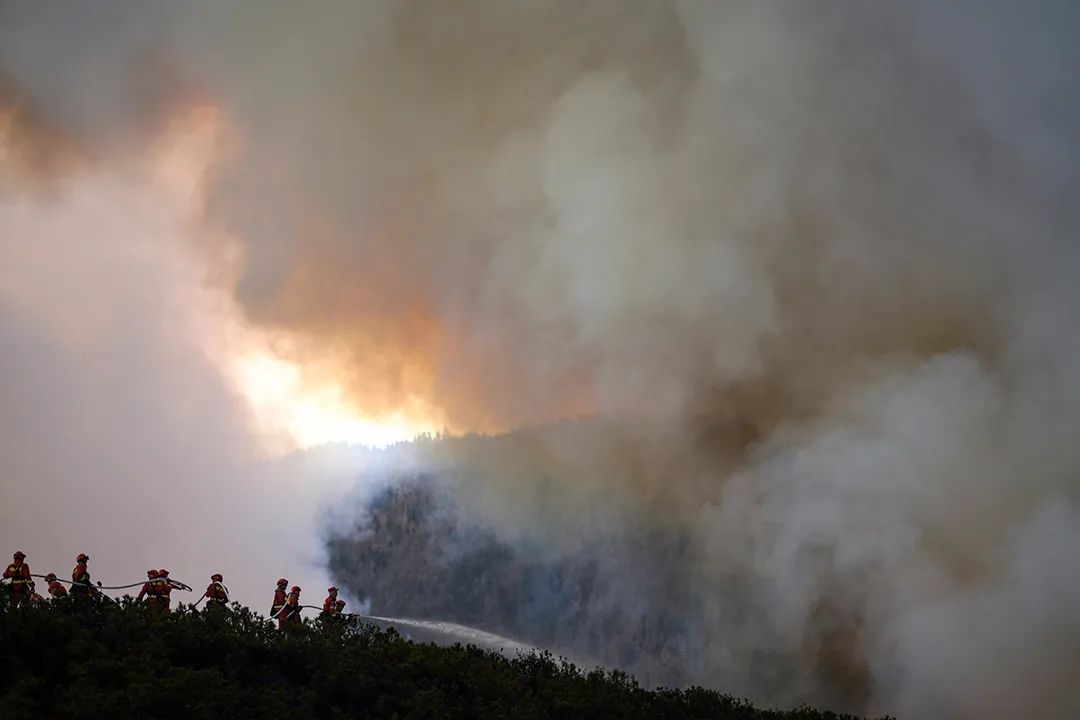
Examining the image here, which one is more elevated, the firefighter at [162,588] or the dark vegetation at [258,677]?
the firefighter at [162,588]

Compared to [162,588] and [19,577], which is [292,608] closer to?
[162,588]

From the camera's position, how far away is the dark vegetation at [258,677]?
84.4ft

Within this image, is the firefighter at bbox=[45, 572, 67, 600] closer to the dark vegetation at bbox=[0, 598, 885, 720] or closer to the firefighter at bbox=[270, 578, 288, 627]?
the dark vegetation at bbox=[0, 598, 885, 720]

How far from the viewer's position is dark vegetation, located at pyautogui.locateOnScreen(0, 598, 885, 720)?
1013 inches

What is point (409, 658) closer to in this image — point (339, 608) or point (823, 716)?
point (339, 608)

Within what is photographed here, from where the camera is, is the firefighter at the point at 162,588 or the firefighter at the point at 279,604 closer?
the firefighter at the point at 162,588

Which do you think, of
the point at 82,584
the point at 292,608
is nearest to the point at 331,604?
the point at 292,608

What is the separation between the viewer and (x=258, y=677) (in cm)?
3017

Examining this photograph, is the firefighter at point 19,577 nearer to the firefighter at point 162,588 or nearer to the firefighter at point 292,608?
the firefighter at point 162,588

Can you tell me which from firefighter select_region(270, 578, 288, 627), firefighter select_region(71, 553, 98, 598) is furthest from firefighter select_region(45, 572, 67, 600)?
firefighter select_region(270, 578, 288, 627)

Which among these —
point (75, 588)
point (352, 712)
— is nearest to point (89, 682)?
point (352, 712)

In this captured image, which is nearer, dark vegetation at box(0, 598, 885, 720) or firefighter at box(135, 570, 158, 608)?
dark vegetation at box(0, 598, 885, 720)

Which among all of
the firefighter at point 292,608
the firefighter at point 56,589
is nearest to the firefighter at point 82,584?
the firefighter at point 56,589

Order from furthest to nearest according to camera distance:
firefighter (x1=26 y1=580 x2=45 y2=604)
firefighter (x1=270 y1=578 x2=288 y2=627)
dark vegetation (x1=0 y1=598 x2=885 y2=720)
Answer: firefighter (x1=270 y1=578 x2=288 y2=627), firefighter (x1=26 y1=580 x2=45 y2=604), dark vegetation (x1=0 y1=598 x2=885 y2=720)
